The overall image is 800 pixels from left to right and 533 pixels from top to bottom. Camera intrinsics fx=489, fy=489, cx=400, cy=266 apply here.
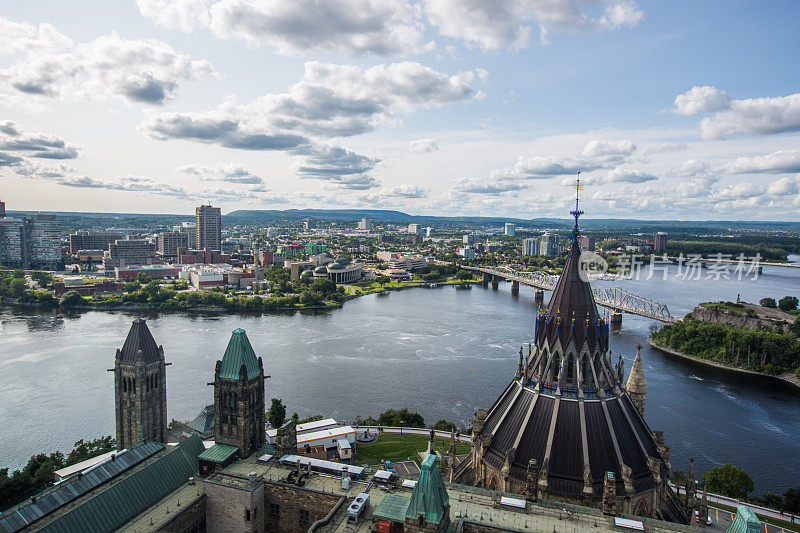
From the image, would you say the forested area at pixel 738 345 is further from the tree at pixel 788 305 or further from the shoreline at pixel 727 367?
the tree at pixel 788 305

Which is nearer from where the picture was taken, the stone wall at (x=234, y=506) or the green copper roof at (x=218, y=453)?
the stone wall at (x=234, y=506)

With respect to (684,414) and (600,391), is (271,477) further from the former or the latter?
(684,414)

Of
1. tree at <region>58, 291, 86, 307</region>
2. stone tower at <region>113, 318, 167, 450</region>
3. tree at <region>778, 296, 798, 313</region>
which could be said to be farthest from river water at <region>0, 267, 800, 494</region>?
tree at <region>778, 296, 798, 313</region>

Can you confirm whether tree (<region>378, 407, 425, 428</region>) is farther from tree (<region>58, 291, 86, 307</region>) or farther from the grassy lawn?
tree (<region>58, 291, 86, 307</region>)

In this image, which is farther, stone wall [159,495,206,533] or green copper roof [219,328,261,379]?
green copper roof [219,328,261,379]

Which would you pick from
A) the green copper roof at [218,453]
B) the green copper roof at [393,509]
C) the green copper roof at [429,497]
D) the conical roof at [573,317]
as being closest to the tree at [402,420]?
the green copper roof at [218,453]
